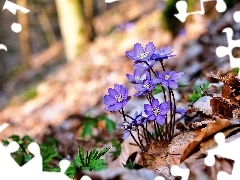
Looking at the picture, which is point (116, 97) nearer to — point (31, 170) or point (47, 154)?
point (31, 170)

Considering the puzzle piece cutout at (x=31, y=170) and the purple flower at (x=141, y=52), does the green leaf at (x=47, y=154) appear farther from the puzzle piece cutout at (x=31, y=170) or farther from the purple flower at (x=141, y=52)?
the purple flower at (x=141, y=52)

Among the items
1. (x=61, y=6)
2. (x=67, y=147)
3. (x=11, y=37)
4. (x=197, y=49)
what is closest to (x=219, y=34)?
(x=197, y=49)

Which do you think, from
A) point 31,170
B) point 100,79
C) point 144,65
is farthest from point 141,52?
point 100,79

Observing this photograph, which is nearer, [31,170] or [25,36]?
[31,170]

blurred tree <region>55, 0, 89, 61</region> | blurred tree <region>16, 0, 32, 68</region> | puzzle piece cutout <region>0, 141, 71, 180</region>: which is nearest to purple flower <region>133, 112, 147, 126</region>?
puzzle piece cutout <region>0, 141, 71, 180</region>

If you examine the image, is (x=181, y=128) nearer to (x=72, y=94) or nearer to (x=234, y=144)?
(x=234, y=144)
